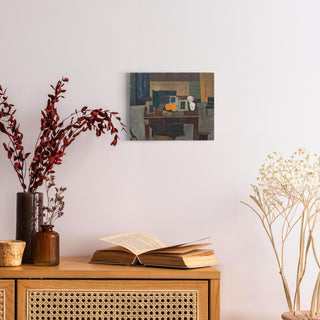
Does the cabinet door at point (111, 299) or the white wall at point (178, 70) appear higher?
the white wall at point (178, 70)

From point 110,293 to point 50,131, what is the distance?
2.52 ft

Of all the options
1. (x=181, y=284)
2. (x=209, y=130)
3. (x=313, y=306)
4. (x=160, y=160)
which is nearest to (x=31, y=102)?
(x=160, y=160)

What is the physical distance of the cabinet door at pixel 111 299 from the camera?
166 centimetres

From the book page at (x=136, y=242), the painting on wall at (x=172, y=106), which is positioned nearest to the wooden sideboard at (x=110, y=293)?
the book page at (x=136, y=242)

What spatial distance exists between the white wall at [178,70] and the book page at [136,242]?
15 cm

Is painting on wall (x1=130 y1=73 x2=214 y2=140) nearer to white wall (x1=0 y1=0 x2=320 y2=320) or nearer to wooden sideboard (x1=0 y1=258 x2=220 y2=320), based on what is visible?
white wall (x1=0 y1=0 x2=320 y2=320)

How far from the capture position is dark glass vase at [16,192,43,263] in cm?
184

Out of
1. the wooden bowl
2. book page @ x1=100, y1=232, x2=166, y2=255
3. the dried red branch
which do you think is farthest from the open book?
the dried red branch

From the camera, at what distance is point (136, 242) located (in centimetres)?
188

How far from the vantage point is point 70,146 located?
211cm

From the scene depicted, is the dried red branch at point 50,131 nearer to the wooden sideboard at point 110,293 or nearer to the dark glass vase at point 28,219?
the dark glass vase at point 28,219

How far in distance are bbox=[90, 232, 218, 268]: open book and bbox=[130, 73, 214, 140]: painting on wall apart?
1.61 ft

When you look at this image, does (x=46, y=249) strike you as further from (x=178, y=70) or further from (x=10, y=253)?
(x=178, y=70)

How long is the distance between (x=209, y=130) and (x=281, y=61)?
46cm
